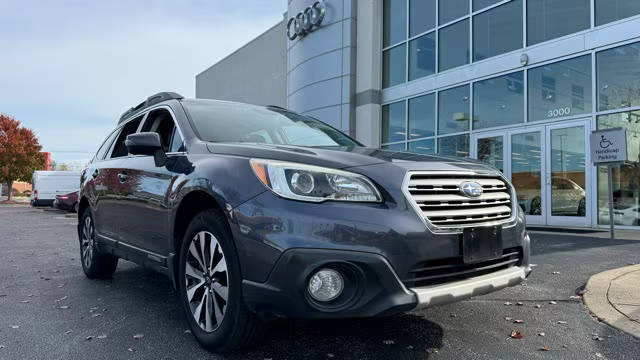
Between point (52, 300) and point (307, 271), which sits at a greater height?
point (307, 271)

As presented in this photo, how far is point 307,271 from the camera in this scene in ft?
7.81

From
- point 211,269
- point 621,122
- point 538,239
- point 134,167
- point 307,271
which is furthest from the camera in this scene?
point 621,122

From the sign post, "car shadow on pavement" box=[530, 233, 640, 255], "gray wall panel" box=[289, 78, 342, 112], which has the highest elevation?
"gray wall panel" box=[289, 78, 342, 112]

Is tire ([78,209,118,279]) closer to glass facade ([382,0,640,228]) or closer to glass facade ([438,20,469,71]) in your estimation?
glass facade ([382,0,640,228])

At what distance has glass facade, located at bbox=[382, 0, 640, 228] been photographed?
10172 millimetres

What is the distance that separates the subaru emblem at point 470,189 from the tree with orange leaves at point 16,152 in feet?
139

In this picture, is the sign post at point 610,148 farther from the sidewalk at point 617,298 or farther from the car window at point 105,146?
the car window at point 105,146

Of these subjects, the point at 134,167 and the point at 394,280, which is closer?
the point at 394,280

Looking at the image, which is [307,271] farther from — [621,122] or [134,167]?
[621,122]

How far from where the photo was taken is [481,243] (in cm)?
275

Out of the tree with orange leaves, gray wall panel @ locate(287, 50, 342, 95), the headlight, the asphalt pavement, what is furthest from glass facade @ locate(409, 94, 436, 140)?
the tree with orange leaves

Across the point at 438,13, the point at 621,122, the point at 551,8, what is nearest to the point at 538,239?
the point at 621,122

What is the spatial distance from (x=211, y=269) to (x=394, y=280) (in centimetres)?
111

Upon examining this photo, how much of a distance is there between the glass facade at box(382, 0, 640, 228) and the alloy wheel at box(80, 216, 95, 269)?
537 centimetres
